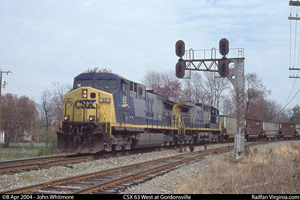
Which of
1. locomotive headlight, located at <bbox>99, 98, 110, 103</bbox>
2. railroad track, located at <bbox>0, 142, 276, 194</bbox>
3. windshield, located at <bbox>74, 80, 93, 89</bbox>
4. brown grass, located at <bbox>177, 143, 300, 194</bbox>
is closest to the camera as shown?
railroad track, located at <bbox>0, 142, 276, 194</bbox>

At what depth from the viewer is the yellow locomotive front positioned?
12.7 metres

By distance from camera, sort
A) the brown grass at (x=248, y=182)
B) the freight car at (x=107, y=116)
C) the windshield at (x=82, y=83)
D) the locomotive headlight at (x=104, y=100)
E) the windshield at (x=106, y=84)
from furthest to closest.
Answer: the windshield at (x=82, y=83) → the windshield at (x=106, y=84) → the locomotive headlight at (x=104, y=100) → the freight car at (x=107, y=116) → the brown grass at (x=248, y=182)

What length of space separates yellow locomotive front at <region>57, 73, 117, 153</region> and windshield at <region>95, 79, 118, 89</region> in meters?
0.47

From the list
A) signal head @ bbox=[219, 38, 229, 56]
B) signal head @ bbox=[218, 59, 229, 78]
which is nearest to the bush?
signal head @ bbox=[218, 59, 229, 78]

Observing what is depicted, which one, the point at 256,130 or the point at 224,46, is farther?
the point at 256,130

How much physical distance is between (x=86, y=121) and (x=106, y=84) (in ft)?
6.98

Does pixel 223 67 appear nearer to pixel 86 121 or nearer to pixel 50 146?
pixel 86 121

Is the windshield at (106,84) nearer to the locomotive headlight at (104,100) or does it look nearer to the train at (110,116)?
the train at (110,116)

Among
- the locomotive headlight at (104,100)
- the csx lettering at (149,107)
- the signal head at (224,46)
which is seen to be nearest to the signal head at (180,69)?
the csx lettering at (149,107)

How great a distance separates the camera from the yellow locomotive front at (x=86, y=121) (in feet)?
41.8

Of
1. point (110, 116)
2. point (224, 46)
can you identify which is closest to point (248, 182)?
point (110, 116)

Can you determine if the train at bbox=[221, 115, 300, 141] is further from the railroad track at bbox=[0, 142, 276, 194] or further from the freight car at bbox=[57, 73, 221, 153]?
the railroad track at bbox=[0, 142, 276, 194]

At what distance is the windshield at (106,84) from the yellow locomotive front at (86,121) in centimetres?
47

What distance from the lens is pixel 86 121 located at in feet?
42.4
